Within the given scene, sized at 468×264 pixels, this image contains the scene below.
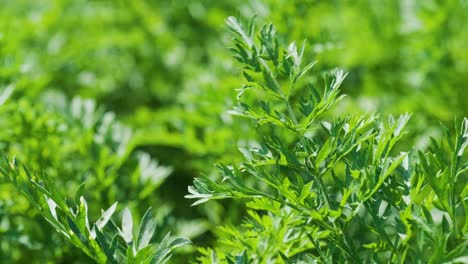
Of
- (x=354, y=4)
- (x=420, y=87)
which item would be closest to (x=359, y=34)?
(x=354, y=4)

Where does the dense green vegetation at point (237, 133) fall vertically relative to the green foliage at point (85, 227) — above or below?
above

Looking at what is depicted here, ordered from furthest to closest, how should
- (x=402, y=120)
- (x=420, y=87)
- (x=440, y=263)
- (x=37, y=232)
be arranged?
(x=420, y=87) < (x=37, y=232) < (x=402, y=120) < (x=440, y=263)

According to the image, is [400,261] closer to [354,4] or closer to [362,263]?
[362,263]

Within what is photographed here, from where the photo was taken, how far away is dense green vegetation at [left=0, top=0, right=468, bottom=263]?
762 mm

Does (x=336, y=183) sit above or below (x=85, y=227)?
above

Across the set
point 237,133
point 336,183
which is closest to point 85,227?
point 336,183

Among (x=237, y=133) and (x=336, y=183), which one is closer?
(x=336, y=183)

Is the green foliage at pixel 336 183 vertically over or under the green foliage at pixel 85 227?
over

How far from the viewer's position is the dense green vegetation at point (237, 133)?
762mm

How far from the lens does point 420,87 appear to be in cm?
155

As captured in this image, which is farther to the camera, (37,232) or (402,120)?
(37,232)

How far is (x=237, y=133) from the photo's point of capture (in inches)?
51.7

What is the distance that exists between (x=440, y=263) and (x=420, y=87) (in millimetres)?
942

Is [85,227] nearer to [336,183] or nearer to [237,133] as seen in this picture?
[336,183]
